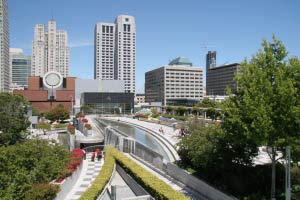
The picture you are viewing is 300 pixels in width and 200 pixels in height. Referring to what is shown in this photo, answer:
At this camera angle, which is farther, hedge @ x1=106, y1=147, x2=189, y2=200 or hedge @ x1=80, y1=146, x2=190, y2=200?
hedge @ x1=80, y1=146, x2=190, y2=200

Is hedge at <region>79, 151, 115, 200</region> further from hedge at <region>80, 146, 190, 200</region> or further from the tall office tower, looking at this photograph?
the tall office tower

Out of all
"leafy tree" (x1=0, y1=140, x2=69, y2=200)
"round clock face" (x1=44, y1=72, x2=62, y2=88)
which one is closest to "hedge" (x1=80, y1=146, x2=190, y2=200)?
"leafy tree" (x1=0, y1=140, x2=69, y2=200)

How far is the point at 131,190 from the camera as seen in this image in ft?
67.1

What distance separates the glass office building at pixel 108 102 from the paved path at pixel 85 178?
105 m

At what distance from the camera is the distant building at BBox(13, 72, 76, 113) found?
125 metres

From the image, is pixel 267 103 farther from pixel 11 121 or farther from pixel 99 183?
pixel 11 121

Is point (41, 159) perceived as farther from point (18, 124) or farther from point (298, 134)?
point (18, 124)

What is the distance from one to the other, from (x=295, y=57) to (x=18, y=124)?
3887 centimetres

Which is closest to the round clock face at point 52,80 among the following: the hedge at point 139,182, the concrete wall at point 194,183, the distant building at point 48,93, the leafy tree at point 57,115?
the distant building at point 48,93

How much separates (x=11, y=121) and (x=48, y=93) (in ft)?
291

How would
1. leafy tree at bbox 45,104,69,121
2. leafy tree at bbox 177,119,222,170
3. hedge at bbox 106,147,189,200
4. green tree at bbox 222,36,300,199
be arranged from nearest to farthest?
green tree at bbox 222,36,300,199, hedge at bbox 106,147,189,200, leafy tree at bbox 177,119,222,170, leafy tree at bbox 45,104,69,121

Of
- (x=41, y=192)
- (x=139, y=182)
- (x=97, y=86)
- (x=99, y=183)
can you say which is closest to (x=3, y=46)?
(x=97, y=86)

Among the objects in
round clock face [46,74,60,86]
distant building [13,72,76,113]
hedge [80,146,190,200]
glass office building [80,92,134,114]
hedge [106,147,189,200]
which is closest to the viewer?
hedge [106,147,189,200]

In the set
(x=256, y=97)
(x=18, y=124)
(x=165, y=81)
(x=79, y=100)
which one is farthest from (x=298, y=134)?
(x=165, y=81)
